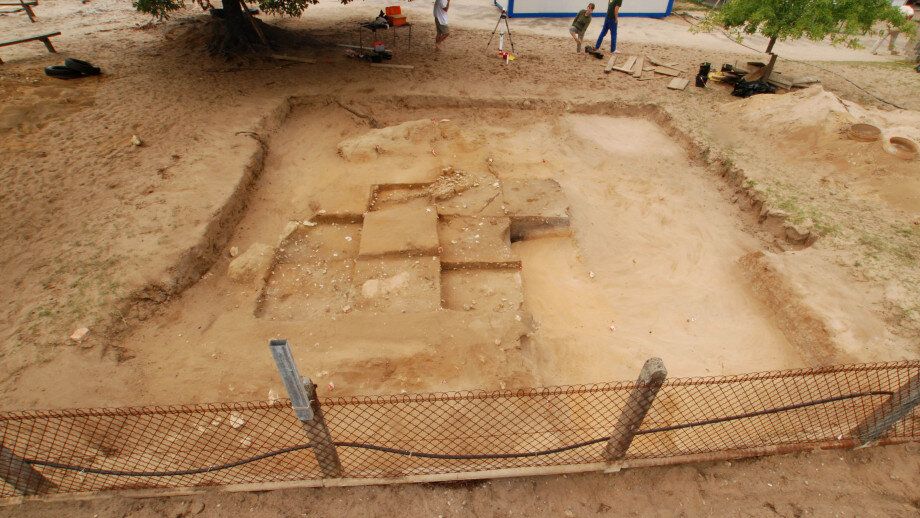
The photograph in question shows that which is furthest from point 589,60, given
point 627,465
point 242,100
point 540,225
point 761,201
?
point 627,465

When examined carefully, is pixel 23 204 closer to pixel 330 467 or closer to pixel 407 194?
pixel 407 194

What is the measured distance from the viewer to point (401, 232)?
592cm

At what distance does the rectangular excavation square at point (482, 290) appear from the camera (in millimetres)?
5395

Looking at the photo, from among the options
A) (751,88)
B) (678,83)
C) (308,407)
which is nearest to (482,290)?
(308,407)

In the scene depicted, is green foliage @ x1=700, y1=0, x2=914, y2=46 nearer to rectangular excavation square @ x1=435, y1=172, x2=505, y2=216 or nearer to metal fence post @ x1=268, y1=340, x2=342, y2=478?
rectangular excavation square @ x1=435, y1=172, x2=505, y2=216

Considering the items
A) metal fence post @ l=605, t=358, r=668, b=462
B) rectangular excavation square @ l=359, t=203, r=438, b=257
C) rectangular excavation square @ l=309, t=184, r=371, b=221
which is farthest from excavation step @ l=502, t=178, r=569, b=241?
metal fence post @ l=605, t=358, r=668, b=462

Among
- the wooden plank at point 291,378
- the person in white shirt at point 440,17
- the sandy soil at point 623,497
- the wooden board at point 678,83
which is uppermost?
the person in white shirt at point 440,17

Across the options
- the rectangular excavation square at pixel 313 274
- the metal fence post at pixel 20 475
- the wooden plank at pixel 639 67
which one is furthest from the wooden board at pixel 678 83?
the metal fence post at pixel 20 475

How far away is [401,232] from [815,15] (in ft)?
29.8

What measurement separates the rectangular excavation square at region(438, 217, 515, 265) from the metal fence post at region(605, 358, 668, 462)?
2.88 meters

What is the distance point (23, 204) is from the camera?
609 cm

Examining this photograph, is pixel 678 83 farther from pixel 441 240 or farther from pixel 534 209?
pixel 441 240

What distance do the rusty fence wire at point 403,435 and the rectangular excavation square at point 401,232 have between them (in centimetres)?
213

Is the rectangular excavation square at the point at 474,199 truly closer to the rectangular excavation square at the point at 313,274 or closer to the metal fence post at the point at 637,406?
the rectangular excavation square at the point at 313,274
